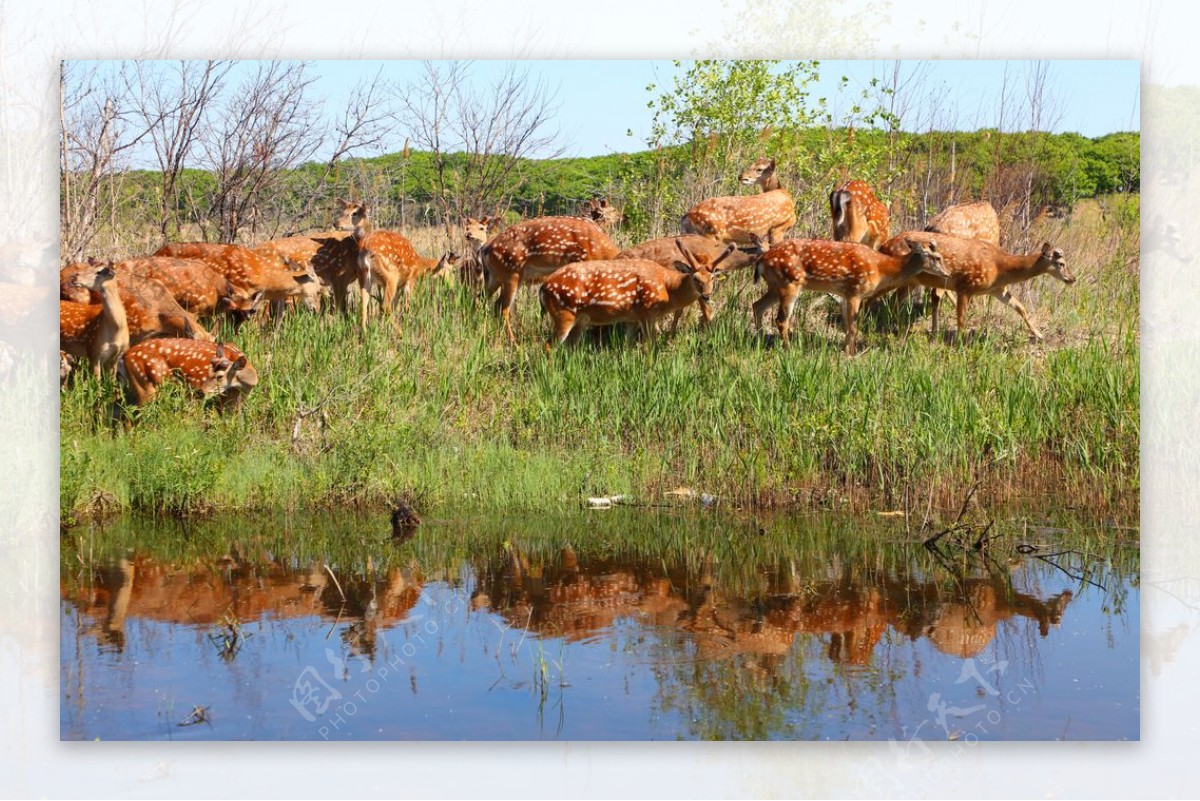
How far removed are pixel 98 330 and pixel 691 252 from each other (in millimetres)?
4051

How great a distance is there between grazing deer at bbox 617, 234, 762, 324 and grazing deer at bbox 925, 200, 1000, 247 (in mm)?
1336

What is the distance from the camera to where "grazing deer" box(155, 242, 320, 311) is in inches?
415

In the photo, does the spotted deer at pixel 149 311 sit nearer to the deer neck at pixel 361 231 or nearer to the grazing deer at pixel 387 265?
the grazing deer at pixel 387 265

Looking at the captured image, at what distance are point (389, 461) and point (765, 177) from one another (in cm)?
441

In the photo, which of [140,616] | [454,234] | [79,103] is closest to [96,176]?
[79,103]

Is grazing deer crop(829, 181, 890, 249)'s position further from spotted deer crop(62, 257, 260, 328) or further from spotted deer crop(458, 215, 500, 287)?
spotted deer crop(62, 257, 260, 328)

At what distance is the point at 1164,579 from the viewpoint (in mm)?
7180

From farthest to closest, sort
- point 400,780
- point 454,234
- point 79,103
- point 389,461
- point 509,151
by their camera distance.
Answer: point 454,234 → point 509,151 → point 389,461 → point 79,103 → point 400,780

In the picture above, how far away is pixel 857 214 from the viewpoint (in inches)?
443

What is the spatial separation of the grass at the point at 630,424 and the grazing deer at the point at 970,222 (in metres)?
0.87

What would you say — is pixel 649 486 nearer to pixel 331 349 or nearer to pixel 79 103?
pixel 331 349

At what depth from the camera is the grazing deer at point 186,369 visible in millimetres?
8945

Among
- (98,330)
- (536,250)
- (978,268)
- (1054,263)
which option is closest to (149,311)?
(98,330)

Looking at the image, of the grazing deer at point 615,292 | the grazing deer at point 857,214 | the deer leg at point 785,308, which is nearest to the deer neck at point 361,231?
the grazing deer at point 615,292
